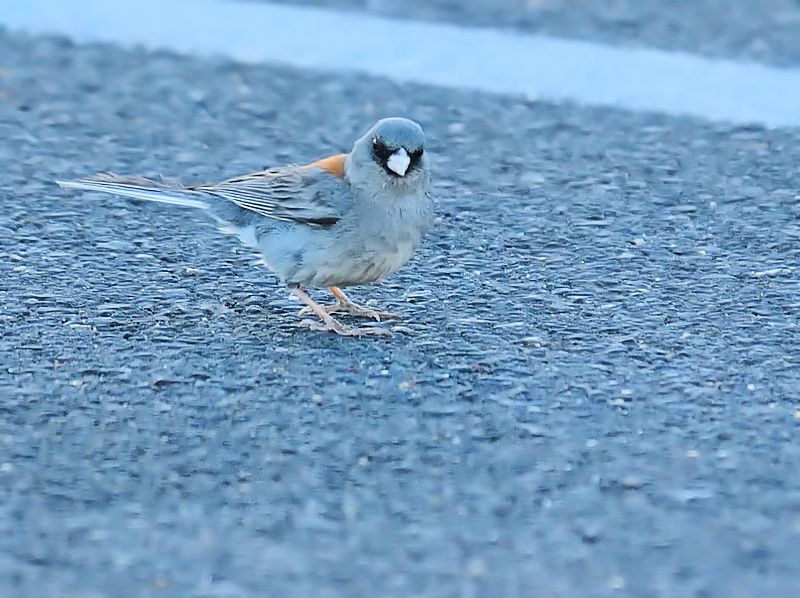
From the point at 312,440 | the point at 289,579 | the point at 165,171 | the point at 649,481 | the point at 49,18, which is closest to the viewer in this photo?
the point at 289,579

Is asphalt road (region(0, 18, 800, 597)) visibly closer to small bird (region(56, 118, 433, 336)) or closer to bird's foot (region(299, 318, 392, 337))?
bird's foot (region(299, 318, 392, 337))

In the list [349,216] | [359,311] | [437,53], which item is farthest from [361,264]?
[437,53]

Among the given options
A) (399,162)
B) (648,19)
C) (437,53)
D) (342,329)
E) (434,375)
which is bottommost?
(434,375)

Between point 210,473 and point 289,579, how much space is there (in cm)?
57

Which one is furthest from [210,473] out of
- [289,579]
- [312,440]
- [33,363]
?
[33,363]

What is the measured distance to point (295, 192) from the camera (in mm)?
4715

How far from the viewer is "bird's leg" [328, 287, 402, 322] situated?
4.71m

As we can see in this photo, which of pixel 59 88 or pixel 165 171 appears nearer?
pixel 165 171

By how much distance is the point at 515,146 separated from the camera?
641cm

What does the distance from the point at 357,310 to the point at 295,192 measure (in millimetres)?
455

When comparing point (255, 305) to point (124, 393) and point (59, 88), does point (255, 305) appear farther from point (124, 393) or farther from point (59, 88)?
point (59, 88)

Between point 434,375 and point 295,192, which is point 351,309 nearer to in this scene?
point 295,192

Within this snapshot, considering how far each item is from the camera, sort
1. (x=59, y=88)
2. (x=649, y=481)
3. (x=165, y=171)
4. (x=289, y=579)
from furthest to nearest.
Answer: (x=59, y=88) < (x=165, y=171) < (x=649, y=481) < (x=289, y=579)

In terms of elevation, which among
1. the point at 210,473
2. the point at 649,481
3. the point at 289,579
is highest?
the point at 649,481
